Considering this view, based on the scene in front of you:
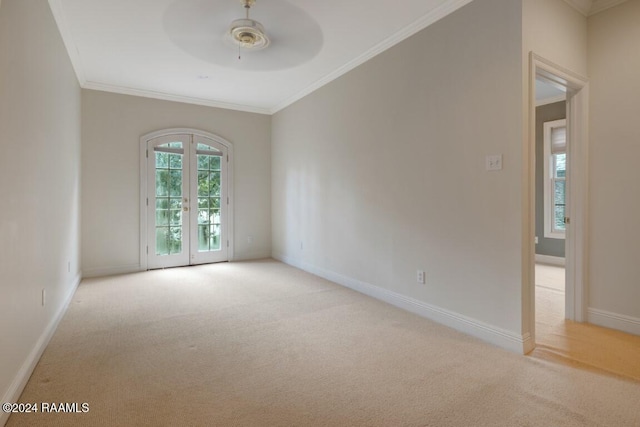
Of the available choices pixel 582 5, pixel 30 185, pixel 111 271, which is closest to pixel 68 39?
pixel 30 185

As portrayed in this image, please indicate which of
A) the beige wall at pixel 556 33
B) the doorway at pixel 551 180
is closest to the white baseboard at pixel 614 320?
the beige wall at pixel 556 33

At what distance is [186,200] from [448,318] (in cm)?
434

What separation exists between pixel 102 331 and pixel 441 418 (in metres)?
2.72

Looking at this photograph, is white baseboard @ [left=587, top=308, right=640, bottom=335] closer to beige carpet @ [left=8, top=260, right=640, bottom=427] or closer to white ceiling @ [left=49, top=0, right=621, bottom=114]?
beige carpet @ [left=8, top=260, right=640, bottom=427]

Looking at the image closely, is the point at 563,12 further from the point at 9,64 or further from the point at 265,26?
the point at 9,64

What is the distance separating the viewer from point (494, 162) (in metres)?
2.52

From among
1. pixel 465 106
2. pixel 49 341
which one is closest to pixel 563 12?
pixel 465 106

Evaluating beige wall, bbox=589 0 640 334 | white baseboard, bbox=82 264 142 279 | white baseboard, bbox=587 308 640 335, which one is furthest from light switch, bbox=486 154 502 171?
white baseboard, bbox=82 264 142 279

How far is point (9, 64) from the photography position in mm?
1788

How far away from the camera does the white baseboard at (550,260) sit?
207 inches

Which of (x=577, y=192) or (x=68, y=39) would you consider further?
(x=68, y=39)

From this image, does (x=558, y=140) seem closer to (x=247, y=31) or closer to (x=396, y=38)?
(x=396, y=38)

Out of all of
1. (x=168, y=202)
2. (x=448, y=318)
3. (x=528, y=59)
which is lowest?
(x=448, y=318)

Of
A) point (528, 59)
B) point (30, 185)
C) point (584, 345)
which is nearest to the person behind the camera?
point (30, 185)
